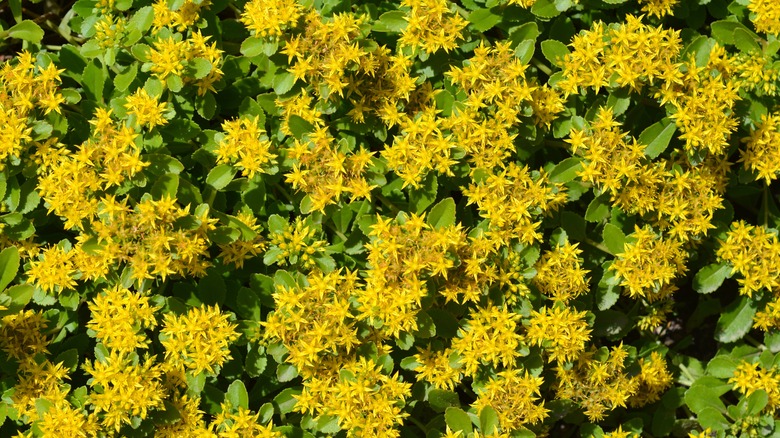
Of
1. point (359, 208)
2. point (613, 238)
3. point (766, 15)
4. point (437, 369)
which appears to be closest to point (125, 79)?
point (359, 208)

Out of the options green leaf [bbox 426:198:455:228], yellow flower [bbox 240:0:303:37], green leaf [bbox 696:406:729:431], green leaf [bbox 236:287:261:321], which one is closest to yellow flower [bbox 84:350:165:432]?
green leaf [bbox 236:287:261:321]

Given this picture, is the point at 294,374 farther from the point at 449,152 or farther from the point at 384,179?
the point at 449,152

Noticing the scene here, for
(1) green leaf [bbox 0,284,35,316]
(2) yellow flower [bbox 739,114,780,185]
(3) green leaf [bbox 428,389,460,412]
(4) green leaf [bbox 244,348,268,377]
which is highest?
(2) yellow flower [bbox 739,114,780,185]

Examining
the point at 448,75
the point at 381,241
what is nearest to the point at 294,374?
the point at 381,241

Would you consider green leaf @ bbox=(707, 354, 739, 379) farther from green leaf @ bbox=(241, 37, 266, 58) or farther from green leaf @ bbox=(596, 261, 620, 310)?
green leaf @ bbox=(241, 37, 266, 58)

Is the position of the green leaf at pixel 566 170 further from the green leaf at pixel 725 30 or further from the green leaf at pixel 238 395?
the green leaf at pixel 238 395

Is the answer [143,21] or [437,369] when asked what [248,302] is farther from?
[143,21]
